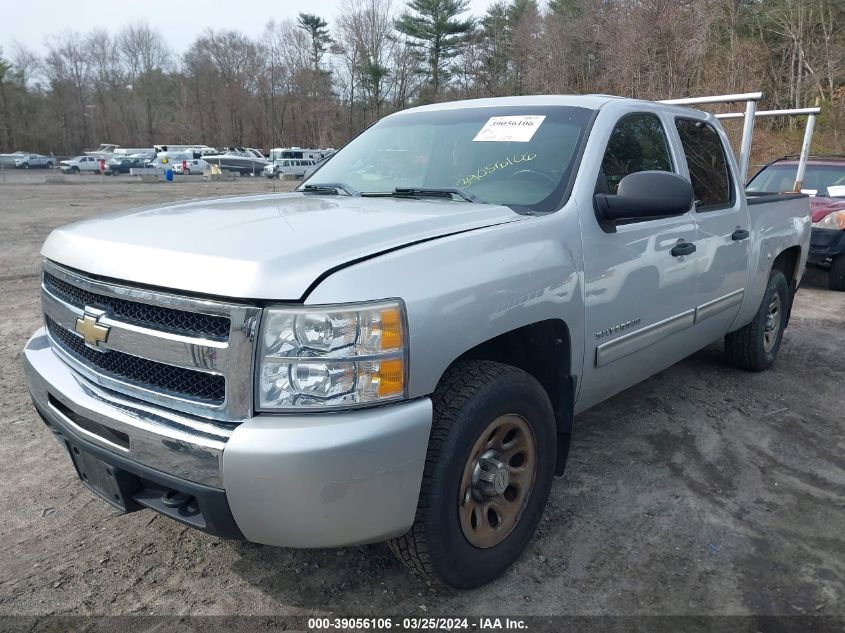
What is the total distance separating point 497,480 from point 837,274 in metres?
8.04

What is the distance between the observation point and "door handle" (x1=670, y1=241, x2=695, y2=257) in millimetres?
3266

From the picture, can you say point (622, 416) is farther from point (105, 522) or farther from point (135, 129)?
point (135, 129)

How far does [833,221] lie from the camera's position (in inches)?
326

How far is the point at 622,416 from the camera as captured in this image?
4.15 metres

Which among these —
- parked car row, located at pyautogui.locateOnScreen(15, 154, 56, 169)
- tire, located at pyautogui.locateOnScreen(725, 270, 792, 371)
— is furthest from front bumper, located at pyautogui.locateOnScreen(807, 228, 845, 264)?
parked car row, located at pyautogui.locateOnScreen(15, 154, 56, 169)

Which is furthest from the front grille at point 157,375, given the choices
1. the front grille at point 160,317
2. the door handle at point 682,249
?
the door handle at point 682,249

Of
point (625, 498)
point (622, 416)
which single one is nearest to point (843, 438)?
point (622, 416)

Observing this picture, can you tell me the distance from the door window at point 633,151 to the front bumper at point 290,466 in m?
1.61

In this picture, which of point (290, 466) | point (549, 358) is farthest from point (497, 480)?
point (290, 466)

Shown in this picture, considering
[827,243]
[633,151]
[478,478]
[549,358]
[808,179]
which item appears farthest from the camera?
[808,179]

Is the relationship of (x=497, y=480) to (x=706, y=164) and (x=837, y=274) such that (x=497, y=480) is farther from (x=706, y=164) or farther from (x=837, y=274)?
(x=837, y=274)

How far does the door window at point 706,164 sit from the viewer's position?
3693 mm

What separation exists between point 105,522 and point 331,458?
1.67 meters

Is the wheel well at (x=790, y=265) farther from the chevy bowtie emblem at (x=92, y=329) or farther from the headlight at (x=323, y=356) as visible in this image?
the chevy bowtie emblem at (x=92, y=329)
